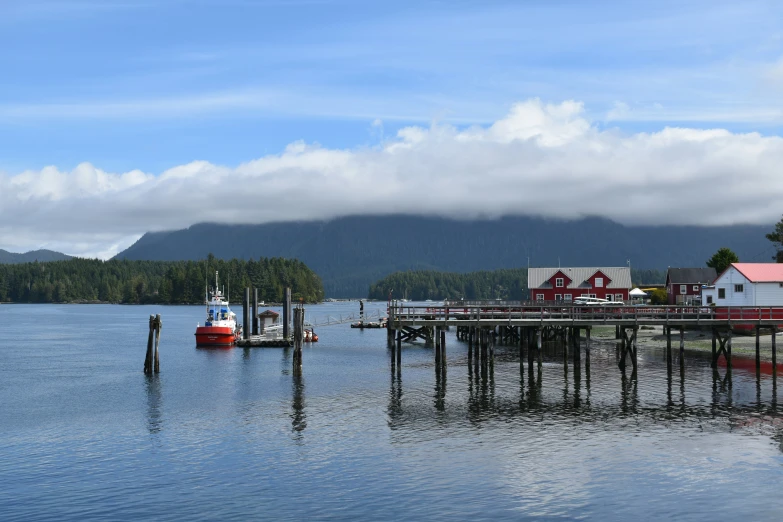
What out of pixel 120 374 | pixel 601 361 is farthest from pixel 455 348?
pixel 120 374

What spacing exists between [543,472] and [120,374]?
Answer: 48.2 metres

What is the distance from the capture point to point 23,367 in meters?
77.4

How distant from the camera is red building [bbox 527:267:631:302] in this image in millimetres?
116312

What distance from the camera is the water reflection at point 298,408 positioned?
44062 mm

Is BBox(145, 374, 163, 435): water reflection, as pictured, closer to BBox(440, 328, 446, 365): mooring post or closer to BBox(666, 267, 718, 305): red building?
BBox(440, 328, 446, 365): mooring post

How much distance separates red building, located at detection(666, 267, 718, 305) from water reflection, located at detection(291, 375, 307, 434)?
84.4m

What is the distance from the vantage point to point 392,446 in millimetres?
39469

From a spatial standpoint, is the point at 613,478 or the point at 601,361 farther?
the point at 601,361

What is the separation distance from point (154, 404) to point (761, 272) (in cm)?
6019

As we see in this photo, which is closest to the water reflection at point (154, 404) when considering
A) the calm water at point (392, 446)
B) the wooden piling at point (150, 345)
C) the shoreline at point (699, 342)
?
the calm water at point (392, 446)

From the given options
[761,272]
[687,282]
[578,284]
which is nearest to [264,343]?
[578,284]

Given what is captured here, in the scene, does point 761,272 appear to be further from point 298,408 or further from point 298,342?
point 298,408

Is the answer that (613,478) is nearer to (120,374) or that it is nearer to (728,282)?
(120,374)

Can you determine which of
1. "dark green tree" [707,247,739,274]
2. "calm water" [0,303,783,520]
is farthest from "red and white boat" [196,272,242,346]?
"dark green tree" [707,247,739,274]
